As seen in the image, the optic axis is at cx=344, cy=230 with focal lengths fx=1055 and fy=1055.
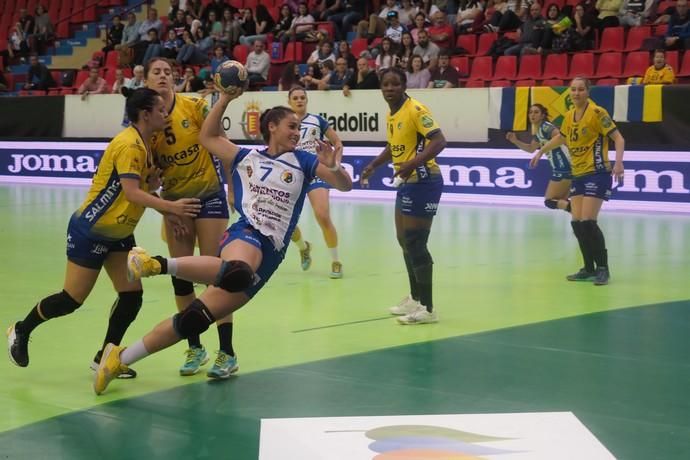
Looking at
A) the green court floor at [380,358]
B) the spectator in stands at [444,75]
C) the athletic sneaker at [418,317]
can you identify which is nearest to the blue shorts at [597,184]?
the green court floor at [380,358]

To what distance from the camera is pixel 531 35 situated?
19375 mm

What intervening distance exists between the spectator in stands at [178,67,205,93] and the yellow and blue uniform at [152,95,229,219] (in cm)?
1562

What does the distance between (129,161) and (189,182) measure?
24.5 inches

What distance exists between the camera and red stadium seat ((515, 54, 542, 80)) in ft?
62.6

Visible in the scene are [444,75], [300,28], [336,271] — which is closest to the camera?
[336,271]

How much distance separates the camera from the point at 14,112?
2453cm

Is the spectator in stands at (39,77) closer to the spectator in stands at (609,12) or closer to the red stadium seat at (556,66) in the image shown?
the red stadium seat at (556,66)

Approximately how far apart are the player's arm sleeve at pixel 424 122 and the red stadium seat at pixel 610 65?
11.0 meters

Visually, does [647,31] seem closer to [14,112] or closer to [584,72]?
[584,72]

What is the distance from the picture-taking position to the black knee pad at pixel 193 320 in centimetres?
582

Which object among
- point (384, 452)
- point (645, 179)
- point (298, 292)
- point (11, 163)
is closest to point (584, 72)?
point (645, 179)

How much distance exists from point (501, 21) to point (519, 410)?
610 inches

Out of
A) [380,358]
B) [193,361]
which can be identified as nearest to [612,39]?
[380,358]

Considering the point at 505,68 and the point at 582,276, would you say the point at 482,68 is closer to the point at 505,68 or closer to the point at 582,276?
the point at 505,68
